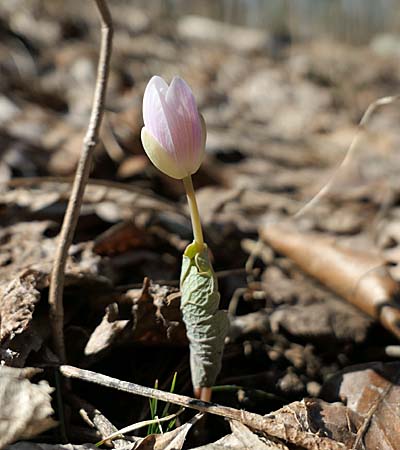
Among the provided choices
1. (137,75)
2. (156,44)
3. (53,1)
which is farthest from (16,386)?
(53,1)

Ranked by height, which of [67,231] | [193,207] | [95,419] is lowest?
[95,419]

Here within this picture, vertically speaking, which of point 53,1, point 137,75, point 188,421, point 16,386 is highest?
point 53,1

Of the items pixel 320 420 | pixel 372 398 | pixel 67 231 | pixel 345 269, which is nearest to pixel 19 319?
pixel 67 231

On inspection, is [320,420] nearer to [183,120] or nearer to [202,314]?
[202,314]

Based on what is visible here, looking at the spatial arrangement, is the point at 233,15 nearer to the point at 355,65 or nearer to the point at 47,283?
the point at 355,65

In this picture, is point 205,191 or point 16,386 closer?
point 16,386

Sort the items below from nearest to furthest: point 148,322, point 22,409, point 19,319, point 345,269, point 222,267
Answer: point 22,409
point 19,319
point 148,322
point 345,269
point 222,267

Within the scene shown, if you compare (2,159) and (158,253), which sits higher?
(2,159)
